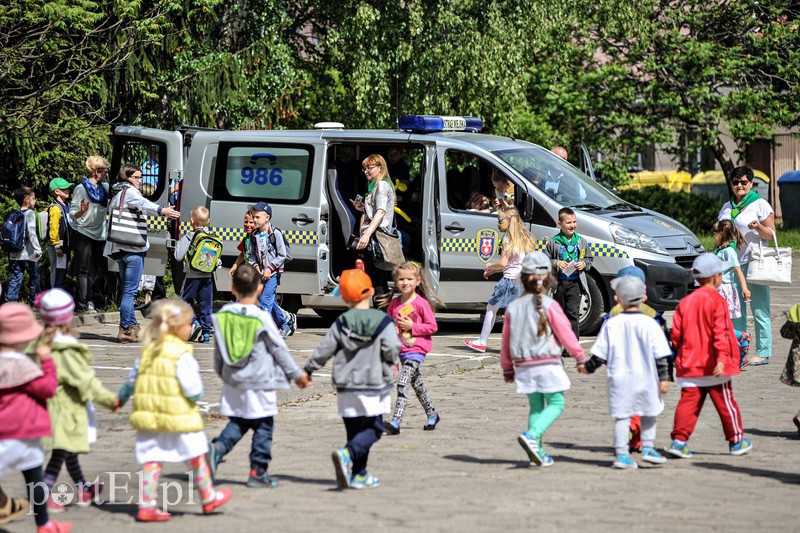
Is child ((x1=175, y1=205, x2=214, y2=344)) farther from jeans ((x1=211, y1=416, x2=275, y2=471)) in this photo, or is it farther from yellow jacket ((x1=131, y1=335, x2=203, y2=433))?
yellow jacket ((x1=131, y1=335, x2=203, y2=433))

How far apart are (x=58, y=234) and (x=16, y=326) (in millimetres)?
9868

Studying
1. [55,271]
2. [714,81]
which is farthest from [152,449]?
[714,81]

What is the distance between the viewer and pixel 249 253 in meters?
12.9

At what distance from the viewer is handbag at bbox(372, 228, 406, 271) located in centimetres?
1325

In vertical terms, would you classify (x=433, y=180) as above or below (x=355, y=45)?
below

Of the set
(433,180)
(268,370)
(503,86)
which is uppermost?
(503,86)

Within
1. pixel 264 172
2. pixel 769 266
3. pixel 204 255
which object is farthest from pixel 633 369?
pixel 264 172

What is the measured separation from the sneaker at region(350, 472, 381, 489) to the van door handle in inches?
265

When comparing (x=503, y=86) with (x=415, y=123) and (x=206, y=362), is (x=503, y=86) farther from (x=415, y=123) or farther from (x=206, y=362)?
(x=206, y=362)

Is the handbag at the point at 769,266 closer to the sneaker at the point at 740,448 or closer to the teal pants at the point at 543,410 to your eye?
the sneaker at the point at 740,448

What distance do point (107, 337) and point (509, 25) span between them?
10.3 meters

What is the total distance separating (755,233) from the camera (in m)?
11.7

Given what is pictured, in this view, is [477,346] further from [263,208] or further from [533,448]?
[533,448]

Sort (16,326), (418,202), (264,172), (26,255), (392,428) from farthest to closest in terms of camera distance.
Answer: (26,255), (418,202), (264,172), (392,428), (16,326)
